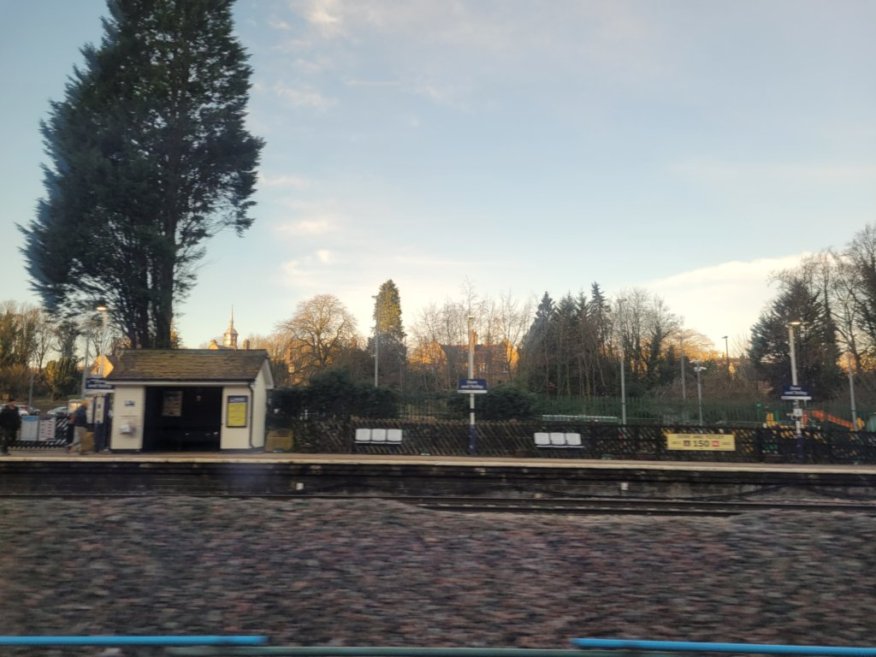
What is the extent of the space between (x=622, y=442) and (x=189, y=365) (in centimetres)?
1865

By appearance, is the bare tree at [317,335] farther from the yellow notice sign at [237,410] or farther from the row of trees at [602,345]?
the yellow notice sign at [237,410]

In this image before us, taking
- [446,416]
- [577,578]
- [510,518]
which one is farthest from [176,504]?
[446,416]

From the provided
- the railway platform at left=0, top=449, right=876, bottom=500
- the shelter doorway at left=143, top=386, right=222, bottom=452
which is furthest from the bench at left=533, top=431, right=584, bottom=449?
the shelter doorway at left=143, top=386, right=222, bottom=452

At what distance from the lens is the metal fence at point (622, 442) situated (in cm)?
2694

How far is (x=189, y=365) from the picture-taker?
27.3m

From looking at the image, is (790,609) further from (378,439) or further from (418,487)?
(378,439)

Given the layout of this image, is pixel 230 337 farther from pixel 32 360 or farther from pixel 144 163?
pixel 144 163

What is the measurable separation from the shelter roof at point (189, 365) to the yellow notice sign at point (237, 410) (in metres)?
0.89

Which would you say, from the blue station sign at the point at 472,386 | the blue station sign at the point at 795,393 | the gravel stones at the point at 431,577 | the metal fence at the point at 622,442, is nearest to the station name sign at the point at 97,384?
the metal fence at the point at 622,442

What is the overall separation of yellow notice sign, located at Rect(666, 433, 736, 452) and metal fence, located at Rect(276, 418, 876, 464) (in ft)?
0.14

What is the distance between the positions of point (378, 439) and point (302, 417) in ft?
13.0

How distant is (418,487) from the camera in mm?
16984

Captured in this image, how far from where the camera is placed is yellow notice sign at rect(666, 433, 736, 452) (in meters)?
27.1

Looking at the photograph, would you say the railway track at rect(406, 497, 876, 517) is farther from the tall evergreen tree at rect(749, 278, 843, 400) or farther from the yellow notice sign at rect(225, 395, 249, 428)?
the tall evergreen tree at rect(749, 278, 843, 400)
